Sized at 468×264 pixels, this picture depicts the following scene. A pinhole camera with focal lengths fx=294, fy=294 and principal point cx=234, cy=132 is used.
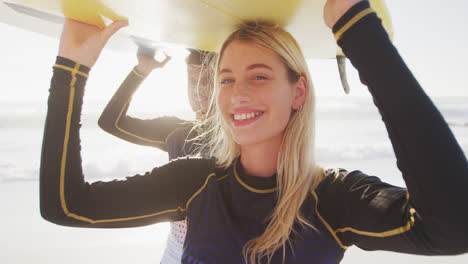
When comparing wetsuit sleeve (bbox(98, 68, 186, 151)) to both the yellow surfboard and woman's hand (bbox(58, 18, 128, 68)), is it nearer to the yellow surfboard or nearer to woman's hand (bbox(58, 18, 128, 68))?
the yellow surfboard

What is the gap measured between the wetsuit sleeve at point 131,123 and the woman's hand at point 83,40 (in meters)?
1.12

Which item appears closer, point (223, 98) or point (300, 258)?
point (300, 258)

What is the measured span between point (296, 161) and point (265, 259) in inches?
18.8

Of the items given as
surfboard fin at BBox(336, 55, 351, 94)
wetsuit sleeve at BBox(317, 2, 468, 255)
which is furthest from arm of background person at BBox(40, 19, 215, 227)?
surfboard fin at BBox(336, 55, 351, 94)

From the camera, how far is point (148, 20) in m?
1.44

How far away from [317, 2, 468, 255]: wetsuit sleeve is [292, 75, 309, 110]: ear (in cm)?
53

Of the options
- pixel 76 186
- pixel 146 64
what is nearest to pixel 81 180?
pixel 76 186

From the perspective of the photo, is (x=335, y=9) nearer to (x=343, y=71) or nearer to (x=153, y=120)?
(x=343, y=71)

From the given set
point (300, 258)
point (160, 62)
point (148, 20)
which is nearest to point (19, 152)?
point (160, 62)

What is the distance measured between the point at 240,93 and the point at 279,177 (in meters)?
0.42

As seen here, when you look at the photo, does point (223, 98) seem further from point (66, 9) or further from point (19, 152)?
point (19, 152)

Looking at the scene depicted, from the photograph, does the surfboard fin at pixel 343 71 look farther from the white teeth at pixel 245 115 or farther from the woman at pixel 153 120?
the woman at pixel 153 120

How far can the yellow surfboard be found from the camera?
1167mm

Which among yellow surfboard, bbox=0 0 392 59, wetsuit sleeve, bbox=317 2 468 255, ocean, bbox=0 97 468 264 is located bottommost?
ocean, bbox=0 97 468 264
